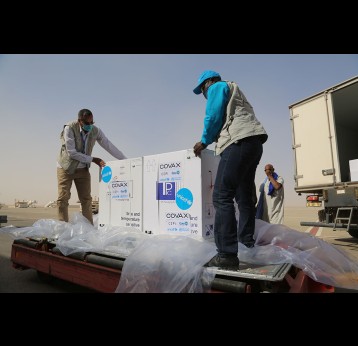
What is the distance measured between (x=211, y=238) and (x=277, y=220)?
303 centimetres

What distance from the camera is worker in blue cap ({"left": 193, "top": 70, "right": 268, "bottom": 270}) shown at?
239 cm

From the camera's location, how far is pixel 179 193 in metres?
3.12

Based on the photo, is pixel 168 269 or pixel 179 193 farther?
pixel 179 193

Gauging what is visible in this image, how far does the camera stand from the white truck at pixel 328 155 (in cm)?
596

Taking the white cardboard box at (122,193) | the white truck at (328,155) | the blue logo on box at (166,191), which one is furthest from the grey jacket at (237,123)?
the white truck at (328,155)

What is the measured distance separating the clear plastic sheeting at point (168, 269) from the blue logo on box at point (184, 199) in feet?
1.91

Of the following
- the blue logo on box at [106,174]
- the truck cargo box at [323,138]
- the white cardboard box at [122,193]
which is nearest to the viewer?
the white cardboard box at [122,193]

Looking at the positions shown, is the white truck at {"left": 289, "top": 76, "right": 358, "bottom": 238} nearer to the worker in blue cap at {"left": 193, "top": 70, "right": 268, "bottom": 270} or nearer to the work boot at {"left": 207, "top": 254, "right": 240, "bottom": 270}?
the worker in blue cap at {"left": 193, "top": 70, "right": 268, "bottom": 270}

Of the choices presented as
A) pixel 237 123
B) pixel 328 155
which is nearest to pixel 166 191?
pixel 237 123

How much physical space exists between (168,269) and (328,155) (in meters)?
5.21

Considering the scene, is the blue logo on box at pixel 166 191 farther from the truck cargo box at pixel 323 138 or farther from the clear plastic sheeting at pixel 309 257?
the truck cargo box at pixel 323 138

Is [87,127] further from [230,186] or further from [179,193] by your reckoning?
[230,186]

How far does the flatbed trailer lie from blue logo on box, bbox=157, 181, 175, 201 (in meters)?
0.84
